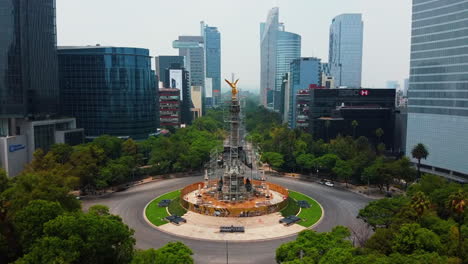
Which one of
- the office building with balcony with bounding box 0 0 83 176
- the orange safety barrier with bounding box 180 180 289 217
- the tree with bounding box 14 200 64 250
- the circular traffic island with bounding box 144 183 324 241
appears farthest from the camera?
the office building with balcony with bounding box 0 0 83 176

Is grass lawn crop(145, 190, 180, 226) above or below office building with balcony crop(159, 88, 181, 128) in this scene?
below

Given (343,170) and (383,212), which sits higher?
(383,212)

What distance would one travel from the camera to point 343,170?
84938 millimetres

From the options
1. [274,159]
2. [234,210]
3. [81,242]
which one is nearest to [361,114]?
[274,159]

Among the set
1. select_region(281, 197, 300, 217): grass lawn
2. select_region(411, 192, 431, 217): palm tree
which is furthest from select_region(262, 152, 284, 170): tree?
select_region(411, 192, 431, 217): palm tree

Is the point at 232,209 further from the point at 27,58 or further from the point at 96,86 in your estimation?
the point at 96,86

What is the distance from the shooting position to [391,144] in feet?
403

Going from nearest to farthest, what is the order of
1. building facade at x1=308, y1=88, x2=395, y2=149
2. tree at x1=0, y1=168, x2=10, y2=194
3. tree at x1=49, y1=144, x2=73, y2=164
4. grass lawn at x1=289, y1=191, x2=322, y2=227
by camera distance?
tree at x1=0, y1=168, x2=10, y2=194 < grass lawn at x1=289, y1=191, x2=322, y2=227 < tree at x1=49, y1=144, x2=73, y2=164 < building facade at x1=308, y1=88, x2=395, y2=149

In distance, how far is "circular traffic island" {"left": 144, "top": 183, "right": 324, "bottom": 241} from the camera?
5725 cm

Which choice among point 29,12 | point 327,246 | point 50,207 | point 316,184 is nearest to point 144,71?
point 29,12

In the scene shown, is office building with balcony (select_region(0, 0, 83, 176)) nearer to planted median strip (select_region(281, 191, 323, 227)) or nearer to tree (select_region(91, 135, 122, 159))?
tree (select_region(91, 135, 122, 159))

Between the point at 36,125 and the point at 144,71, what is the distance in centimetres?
4370

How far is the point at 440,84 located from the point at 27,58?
108 m

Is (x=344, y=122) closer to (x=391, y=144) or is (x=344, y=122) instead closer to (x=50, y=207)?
(x=391, y=144)
